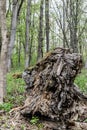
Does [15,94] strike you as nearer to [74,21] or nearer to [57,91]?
[57,91]

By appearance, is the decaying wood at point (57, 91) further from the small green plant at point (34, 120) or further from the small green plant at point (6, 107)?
the small green plant at point (6, 107)

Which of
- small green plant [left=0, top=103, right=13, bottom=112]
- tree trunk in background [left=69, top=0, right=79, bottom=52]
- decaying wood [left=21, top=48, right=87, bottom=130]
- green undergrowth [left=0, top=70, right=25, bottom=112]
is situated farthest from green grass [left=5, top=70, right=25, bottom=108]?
tree trunk in background [left=69, top=0, right=79, bottom=52]

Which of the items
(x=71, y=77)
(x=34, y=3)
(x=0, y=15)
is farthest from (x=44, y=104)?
(x=34, y=3)

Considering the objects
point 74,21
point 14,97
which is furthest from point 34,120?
point 74,21

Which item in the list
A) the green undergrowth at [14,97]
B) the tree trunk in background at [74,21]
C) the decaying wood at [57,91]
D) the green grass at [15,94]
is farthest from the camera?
the tree trunk in background at [74,21]

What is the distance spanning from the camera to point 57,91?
7441 millimetres

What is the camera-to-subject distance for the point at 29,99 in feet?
25.3

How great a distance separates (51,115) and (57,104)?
1.02 ft

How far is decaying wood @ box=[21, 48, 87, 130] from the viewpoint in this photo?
729cm

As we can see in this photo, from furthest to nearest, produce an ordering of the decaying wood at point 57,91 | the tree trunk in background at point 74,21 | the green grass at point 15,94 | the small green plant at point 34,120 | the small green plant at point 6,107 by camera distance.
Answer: the tree trunk in background at point 74,21 → the green grass at point 15,94 → the small green plant at point 6,107 → the decaying wood at point 57,91 → the small green plant at point 34,120

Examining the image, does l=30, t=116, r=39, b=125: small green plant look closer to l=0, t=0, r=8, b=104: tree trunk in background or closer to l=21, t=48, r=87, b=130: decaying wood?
l=21, t=48, r=87, b=130: decaying wood

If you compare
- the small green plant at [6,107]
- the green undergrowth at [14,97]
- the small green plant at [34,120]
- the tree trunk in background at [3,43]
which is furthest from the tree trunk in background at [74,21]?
the small green plant at [34,120]

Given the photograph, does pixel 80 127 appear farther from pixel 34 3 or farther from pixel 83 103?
pixel 34 3

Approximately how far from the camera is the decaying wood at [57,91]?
23.9 ft
